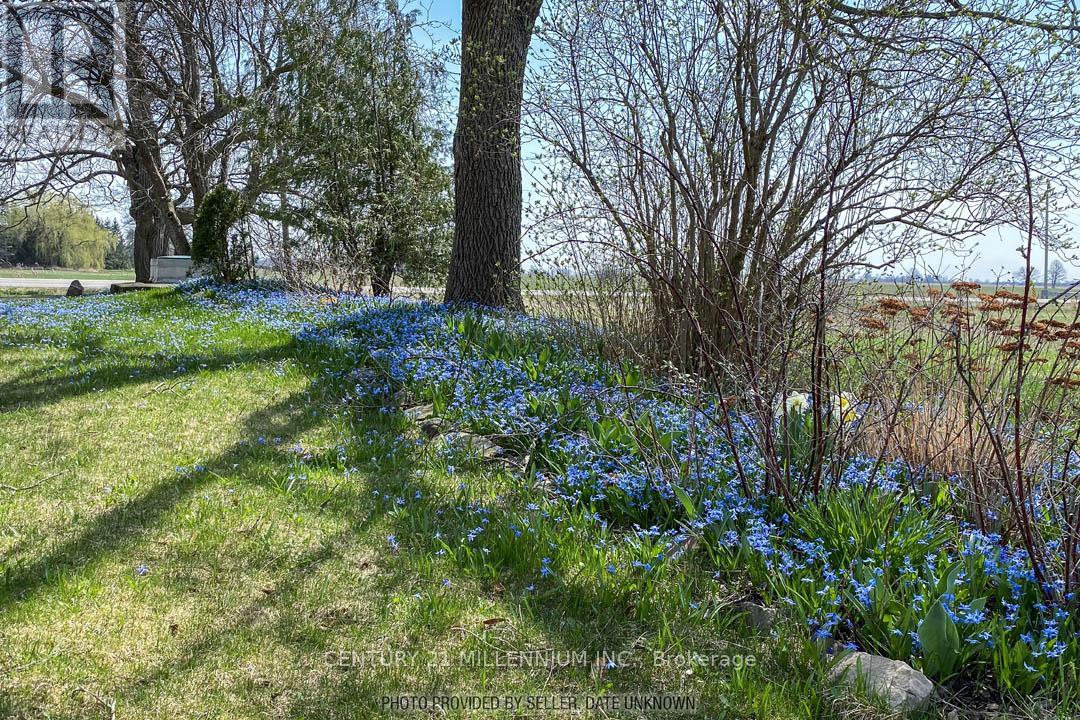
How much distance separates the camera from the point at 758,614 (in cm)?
261

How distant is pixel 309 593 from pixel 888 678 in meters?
2.03

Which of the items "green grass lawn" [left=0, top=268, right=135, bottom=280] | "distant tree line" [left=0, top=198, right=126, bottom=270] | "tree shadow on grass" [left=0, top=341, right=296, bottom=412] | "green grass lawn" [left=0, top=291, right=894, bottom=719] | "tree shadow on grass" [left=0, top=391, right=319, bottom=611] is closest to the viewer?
"green grass lawn" [left=0, top=291, right=894, bottom=719]

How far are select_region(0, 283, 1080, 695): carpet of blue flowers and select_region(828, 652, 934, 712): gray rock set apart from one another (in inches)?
3.5

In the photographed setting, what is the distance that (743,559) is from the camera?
113 inches

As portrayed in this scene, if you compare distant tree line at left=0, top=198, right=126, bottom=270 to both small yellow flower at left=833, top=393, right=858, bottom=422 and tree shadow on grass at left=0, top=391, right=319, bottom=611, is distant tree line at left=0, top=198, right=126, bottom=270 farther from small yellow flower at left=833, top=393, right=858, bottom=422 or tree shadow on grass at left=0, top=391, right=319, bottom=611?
small yellow flower at left=833, top=393, right=858, bottom=422

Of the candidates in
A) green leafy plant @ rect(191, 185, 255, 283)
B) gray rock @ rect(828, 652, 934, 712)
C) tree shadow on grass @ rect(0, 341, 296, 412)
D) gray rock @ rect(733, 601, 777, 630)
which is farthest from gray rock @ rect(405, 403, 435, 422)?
green leafy plant @ rect(191, 185, 255, 283)

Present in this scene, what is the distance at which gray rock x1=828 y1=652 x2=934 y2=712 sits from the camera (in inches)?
82.7

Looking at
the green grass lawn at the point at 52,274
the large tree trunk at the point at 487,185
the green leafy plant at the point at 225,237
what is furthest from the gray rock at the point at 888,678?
the green grass lawn at the point at 52,274

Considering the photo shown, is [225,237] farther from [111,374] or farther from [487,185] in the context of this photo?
[111,374]

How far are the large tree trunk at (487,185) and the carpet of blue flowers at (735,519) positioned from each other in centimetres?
253

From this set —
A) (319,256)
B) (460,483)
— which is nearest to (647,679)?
(460,483)

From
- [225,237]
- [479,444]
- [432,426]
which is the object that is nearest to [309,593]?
[479,444]

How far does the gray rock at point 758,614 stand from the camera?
2.55 meters

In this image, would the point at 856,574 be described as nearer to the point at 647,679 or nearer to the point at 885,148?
the point at 647,679
